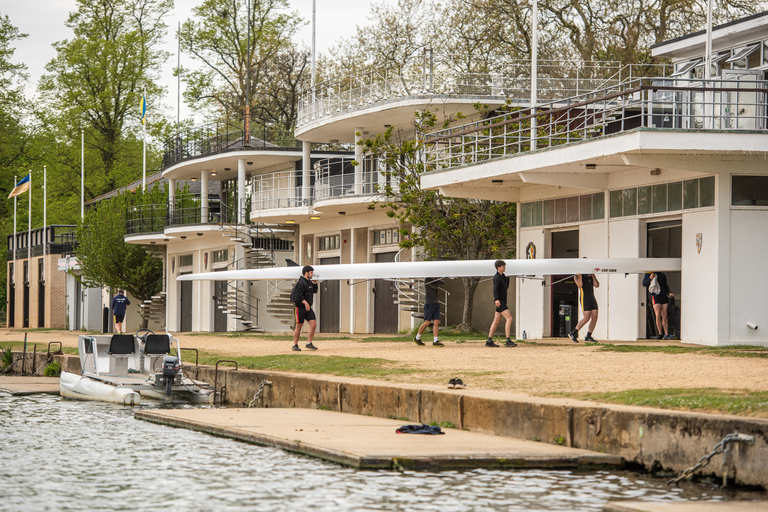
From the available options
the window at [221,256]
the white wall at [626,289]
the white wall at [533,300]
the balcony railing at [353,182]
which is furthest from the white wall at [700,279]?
the window at [221,256]

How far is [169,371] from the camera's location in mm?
16828

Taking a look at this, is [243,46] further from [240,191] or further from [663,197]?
[663,197]

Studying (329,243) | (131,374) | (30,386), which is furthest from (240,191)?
(131,374)

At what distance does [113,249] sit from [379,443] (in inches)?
1592

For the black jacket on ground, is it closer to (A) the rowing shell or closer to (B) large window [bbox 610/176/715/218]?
(A) the rowing shell

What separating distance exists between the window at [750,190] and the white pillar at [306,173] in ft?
64.1

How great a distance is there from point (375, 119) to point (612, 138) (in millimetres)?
14473

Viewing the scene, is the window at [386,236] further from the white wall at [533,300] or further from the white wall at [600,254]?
the white wall at [600,254]

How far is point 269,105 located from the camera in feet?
178

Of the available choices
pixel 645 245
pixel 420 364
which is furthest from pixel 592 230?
pixel 420 364

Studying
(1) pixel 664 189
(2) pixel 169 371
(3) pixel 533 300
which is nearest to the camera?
(2) pixel 169 371

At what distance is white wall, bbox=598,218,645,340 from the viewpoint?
22.5 metres

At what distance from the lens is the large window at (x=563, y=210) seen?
79.0 feet

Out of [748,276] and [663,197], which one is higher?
[663,197]
